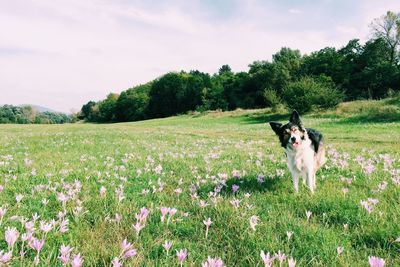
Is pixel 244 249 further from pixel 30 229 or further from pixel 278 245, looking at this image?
pixel 30 229

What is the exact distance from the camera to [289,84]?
57.0 metres

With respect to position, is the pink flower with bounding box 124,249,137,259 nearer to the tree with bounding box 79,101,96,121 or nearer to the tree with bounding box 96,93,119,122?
the tree with bounding box 96,93,119,122

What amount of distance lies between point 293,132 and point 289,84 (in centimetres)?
5322

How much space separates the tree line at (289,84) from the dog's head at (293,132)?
156 ft

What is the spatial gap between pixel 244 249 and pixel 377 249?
4.27 ft

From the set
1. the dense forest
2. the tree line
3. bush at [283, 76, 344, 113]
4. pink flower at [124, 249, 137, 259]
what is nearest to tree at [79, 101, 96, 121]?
the dense forest

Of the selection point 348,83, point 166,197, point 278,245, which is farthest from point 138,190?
point 348,83

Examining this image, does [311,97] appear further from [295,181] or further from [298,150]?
[295,181]

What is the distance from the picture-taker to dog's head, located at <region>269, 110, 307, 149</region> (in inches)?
240

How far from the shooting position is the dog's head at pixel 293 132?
6098mm

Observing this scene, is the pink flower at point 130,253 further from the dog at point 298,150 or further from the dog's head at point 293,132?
the dog's head at point 293,132

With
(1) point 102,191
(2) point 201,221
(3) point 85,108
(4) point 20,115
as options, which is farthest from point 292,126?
(3) point 85,108

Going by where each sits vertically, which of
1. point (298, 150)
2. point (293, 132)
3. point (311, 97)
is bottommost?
point (298, 150)

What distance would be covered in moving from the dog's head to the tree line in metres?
47.6
